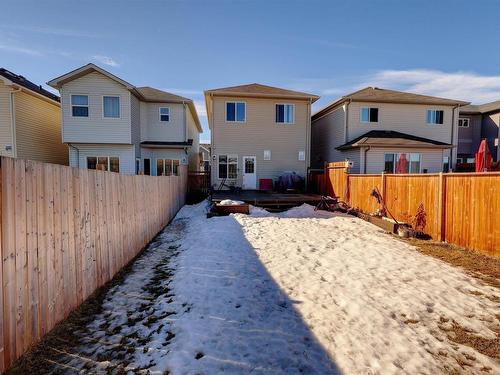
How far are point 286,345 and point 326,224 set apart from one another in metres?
6.80

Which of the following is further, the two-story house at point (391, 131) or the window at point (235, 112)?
the window at point (235, 112)

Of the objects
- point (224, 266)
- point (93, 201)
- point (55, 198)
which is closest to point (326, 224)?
point (224, 266)

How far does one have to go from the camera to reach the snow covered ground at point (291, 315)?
256 cm

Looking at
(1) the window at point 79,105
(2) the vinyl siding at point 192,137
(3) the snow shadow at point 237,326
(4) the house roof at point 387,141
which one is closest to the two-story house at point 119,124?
(1) the window at point 79,105

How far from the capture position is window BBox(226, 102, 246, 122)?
56.7ft

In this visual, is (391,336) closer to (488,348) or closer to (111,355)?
(488,348)

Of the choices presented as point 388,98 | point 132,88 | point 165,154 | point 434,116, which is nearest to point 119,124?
point 132,88

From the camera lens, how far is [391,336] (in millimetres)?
2959

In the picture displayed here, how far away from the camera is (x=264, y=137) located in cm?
1762

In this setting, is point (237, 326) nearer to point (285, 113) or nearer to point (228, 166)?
point (228, 166)

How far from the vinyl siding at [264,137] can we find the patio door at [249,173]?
0.77 feet

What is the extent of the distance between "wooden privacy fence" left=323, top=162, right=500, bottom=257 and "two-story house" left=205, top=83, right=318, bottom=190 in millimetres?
8214

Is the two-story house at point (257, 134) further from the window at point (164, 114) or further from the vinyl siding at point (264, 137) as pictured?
the window at point (164, 114)

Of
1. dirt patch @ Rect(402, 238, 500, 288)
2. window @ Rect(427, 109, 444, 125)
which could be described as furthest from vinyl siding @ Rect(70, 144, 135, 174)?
window @ Rect(427, 109, 444, 125)
